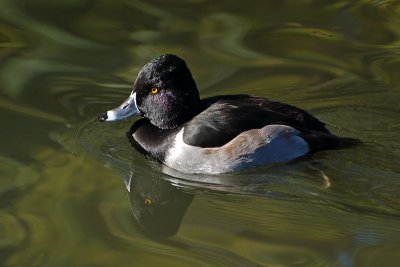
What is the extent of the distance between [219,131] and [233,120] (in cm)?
15

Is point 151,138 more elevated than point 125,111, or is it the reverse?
point 125,111

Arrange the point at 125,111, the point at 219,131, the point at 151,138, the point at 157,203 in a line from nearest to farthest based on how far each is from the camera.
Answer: the point at 157,203 → the point at 219,131 → the point at 151,138 → the point at 125,111

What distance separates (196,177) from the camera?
764cm

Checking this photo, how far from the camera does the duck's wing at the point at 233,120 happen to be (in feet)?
25.1

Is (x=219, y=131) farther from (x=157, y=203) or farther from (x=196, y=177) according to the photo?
(x=157, y=203)

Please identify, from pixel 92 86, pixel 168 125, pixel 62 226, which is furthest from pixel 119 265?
pixel 92 86

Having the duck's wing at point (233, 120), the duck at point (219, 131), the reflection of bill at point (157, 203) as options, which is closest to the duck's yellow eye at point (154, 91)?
the duck at point (219, 131)

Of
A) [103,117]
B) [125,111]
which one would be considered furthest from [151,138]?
[103,117]

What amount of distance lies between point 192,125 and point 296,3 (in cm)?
409

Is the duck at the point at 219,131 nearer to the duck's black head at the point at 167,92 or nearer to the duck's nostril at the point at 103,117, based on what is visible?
the duck's black head at the point at 167,92

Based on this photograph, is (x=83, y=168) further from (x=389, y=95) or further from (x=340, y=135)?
(x=389, y=95)

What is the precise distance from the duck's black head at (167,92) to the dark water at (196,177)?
0.44 m

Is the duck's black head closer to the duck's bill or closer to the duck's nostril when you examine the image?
the duck's bill

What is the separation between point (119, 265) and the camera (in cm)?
619
